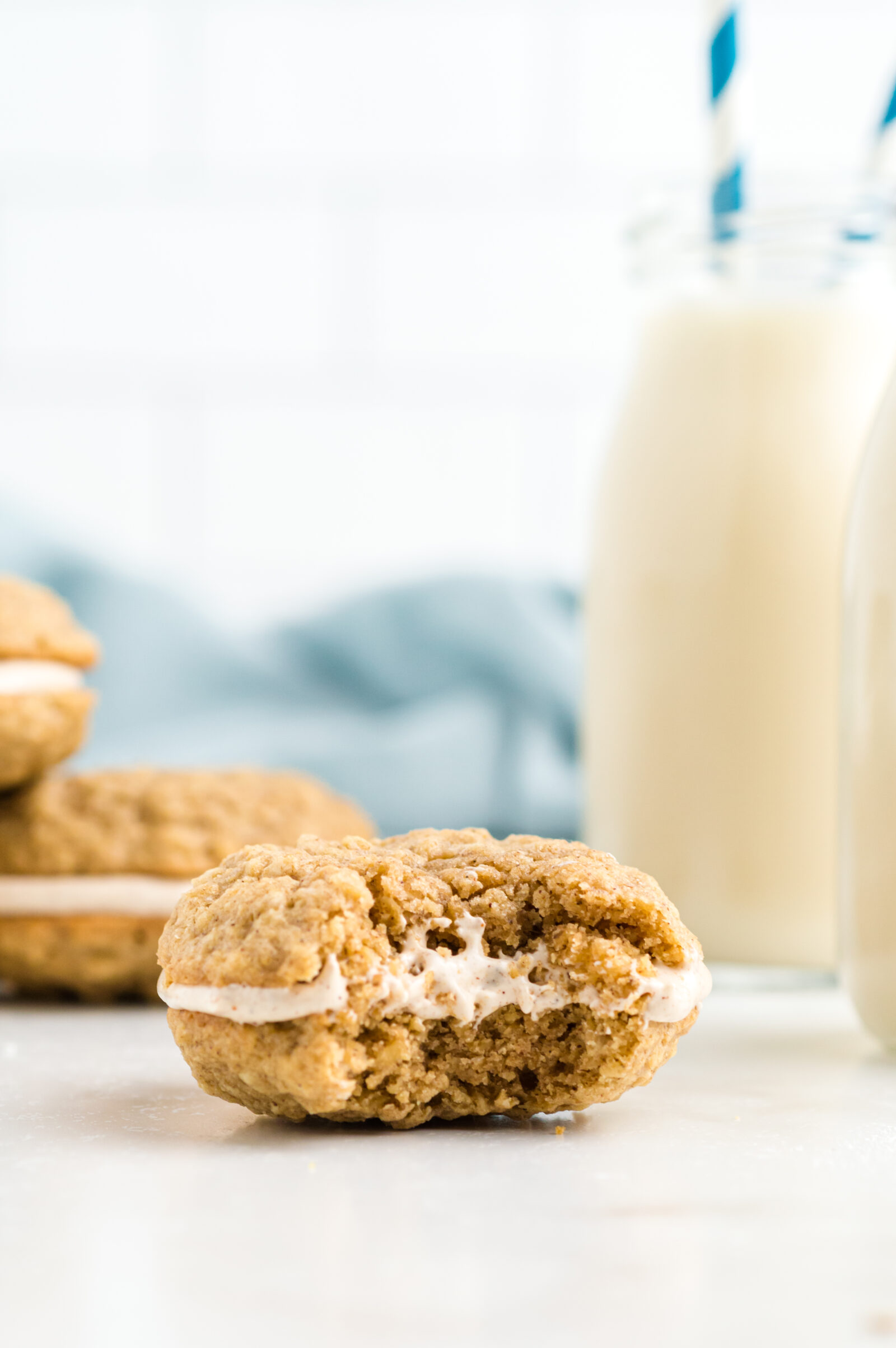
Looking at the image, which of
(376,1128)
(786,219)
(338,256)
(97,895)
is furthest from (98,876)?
(338,256)

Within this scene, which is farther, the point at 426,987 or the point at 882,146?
the point at 882,146

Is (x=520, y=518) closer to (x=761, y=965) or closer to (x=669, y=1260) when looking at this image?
(x=761, y=965)

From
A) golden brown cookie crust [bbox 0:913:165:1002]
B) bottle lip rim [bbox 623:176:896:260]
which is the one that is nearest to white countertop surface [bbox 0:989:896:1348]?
golden brown cookie crust [bbox 0:913:165:1002]

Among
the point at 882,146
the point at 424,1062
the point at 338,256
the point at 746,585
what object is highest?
the point at 882,146

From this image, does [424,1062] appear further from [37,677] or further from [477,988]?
[37,677]

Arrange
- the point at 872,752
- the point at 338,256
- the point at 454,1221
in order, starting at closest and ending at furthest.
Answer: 1. the point at 454,1221
2. the point at 872,752
3. the point at 338,256

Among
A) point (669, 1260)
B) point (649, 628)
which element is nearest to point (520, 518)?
point (649, 628)
